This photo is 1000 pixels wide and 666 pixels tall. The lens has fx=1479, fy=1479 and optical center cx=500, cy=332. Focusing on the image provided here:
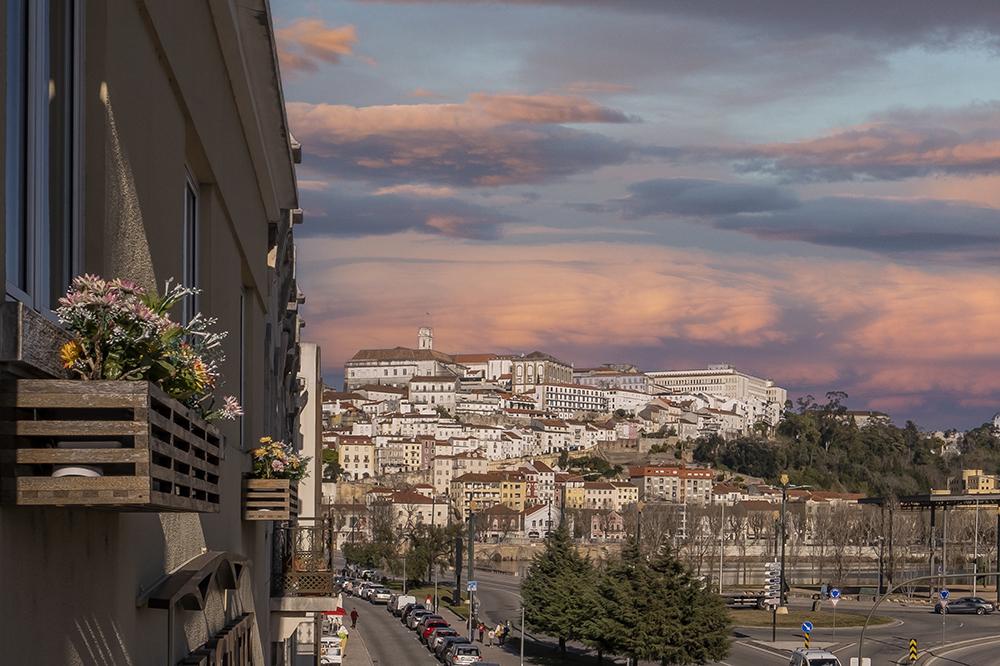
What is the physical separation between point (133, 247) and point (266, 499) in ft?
24.9

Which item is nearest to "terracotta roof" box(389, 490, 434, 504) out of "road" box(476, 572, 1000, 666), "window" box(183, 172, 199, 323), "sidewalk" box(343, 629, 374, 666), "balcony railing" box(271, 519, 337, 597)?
"road" box(476, 572, 1000, 666)

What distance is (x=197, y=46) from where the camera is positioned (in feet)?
28.0

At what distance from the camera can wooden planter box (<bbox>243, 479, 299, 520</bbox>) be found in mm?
13383

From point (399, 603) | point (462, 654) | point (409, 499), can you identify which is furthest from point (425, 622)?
point (409, 499)

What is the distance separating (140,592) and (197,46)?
3.50m

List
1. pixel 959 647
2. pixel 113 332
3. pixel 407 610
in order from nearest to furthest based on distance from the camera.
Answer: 1. pixel 113 332
2. pixel 959 647
3. pixel 407 610

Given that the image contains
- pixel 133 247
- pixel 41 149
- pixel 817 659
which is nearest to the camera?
pixel 41 149

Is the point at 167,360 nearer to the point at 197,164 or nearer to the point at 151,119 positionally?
the point at 151,119

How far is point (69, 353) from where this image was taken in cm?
433

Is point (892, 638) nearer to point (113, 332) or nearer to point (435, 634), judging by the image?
point (435, 634)

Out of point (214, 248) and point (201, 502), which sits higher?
point (214, 248)

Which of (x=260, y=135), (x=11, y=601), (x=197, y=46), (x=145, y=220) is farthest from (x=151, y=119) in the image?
(x=260, y=135)

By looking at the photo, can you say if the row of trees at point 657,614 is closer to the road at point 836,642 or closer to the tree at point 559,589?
the tree at point 559,589

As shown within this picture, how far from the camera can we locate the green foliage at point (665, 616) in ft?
152
